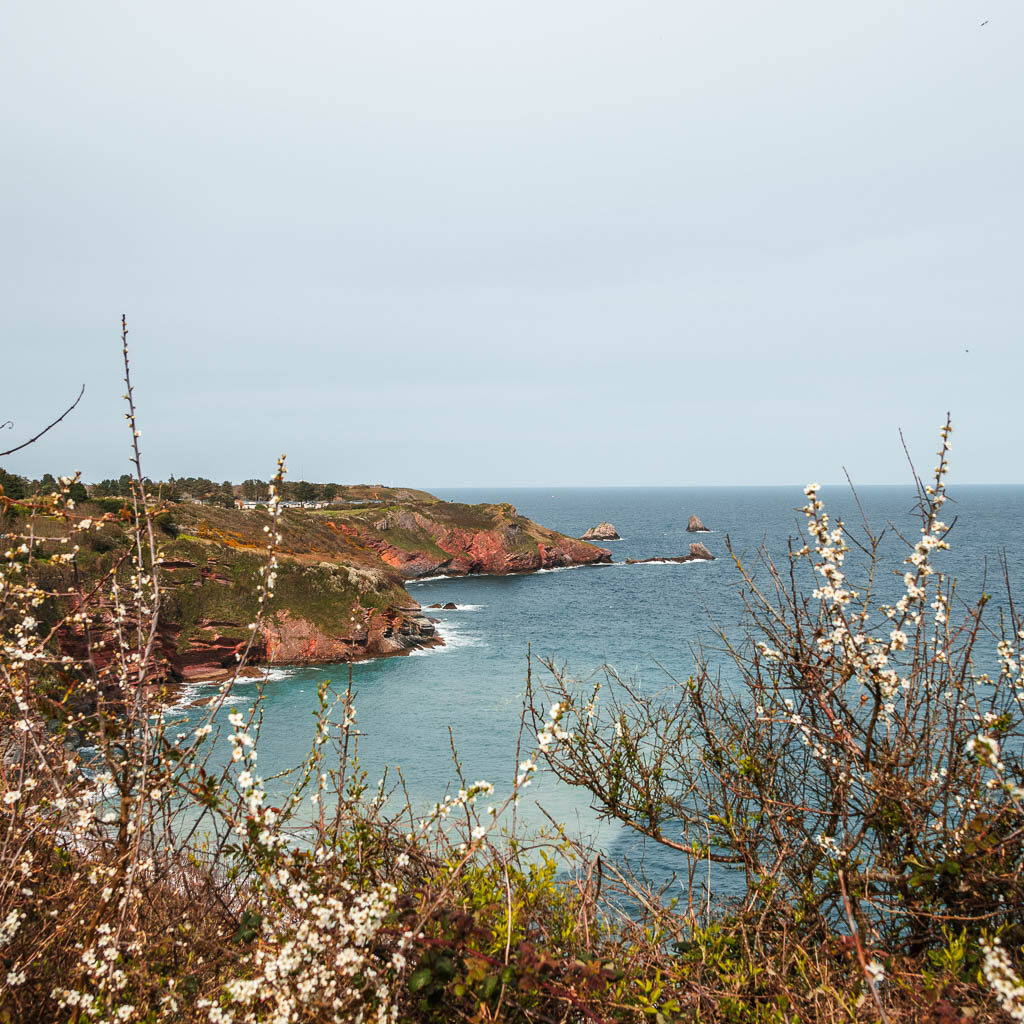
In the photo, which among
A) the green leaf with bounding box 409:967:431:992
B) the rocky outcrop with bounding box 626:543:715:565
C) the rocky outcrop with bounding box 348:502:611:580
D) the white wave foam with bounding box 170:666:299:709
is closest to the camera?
the green leaf with bounding box 409:967:431:992

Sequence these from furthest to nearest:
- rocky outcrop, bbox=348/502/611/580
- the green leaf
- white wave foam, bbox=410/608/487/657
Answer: rocky outcrop, bbox=348/502/611/580, white wave foam, bbox=410/608/487/657, the green leaf

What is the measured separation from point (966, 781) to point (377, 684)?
35490 millimetres

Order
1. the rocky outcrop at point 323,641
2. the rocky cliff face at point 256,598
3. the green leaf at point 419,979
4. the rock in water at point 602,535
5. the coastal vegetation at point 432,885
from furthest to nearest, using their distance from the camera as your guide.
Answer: the rock in water at point 602,535 → the rocky outcrop at point 323,641 → the rocky cliff face at point 256,598 → the coastal vegetation at point 432,885 → the green leaf at point 419,979

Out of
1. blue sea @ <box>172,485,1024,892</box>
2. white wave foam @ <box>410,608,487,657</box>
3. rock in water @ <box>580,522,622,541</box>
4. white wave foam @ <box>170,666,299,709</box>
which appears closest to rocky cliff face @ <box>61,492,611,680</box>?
white wave foam @ <box>410,608,487,657</box>

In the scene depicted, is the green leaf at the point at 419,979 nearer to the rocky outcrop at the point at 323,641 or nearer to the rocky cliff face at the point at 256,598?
the rocky cliff face at the point at 256,598

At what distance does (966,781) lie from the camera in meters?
4.65

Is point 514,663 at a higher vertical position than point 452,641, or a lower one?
lower

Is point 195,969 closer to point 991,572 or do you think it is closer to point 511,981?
point 511,981

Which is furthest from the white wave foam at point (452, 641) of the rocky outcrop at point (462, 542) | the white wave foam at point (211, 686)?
the rocky outcrop at point (462, 542)

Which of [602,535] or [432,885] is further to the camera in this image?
[602,535]

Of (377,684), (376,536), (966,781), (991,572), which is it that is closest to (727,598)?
(991,572)

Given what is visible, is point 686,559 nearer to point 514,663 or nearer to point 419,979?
point 514,663

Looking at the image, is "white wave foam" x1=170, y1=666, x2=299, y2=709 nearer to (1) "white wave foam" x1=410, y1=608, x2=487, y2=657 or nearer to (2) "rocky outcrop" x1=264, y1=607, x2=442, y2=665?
(2) "rocky outcrop" x1=264, y1=607, x2=442, y2=665

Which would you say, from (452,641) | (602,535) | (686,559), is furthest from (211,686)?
(602,535)
